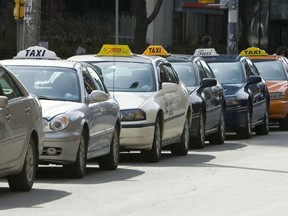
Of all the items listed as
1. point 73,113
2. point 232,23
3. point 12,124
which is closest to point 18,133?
point 12,124

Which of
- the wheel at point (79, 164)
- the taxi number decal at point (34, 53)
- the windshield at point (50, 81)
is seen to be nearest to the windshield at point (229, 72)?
the taxi number decal at point (34, 53)

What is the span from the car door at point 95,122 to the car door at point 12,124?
2.23 meters

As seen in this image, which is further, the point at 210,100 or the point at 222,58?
the point at 222,58

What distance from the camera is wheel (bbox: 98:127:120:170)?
16984mm

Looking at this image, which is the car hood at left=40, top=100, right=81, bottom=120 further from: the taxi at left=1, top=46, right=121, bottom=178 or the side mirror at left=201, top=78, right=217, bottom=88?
the side mirror at left=201, top=78, right=217, bottom=88

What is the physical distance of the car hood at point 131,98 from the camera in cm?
1822

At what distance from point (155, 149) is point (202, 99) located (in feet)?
12.9

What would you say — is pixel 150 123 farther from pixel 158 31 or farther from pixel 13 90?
pixel 158 31

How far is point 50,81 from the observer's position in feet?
54.3

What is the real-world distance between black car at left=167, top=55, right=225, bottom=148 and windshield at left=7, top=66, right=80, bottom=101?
549 cm

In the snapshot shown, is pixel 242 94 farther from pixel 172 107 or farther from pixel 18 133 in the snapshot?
pixel 18 133

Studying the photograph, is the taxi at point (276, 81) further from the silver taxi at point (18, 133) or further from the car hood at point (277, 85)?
the silver taxi at point (18, 133)

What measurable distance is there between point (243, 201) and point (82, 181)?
9.38 feet

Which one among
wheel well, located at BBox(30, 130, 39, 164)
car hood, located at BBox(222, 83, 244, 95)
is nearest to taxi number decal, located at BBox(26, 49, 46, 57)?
wheel well, located at BBox(30, 130, 39, 164)
